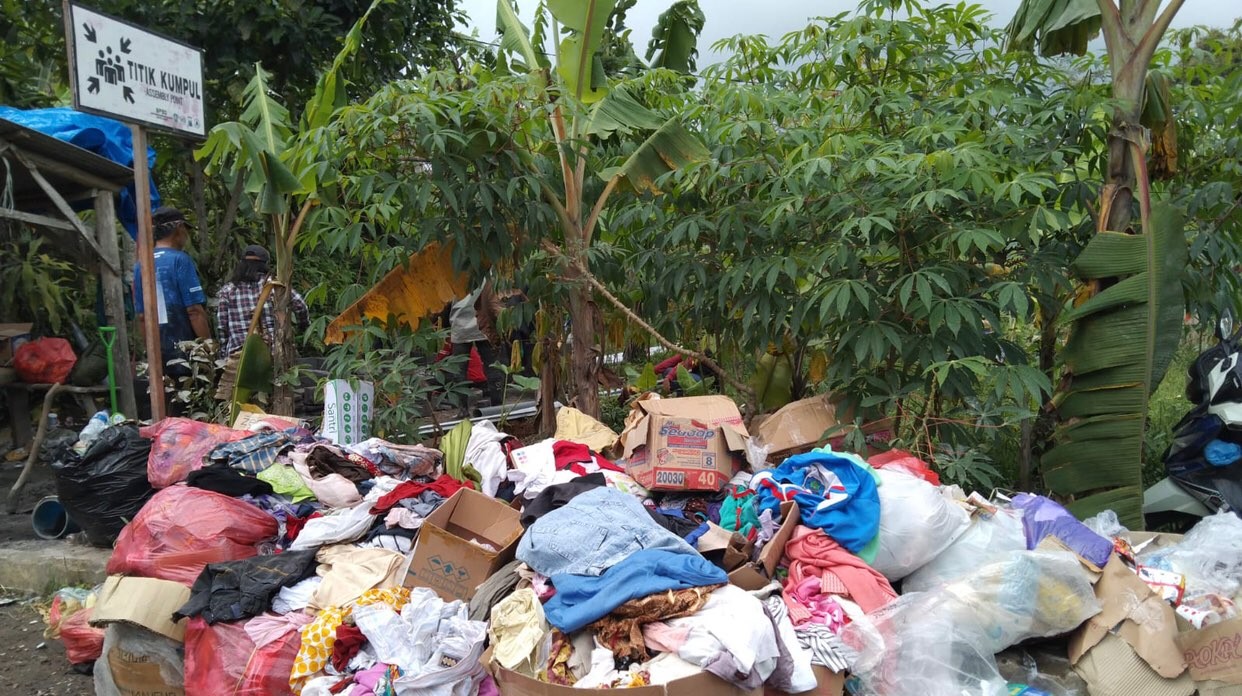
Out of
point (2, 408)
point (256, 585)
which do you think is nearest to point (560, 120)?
point (256, 585)

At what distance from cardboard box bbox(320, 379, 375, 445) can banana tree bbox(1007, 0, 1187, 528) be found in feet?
11.5

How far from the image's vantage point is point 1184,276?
160 inches

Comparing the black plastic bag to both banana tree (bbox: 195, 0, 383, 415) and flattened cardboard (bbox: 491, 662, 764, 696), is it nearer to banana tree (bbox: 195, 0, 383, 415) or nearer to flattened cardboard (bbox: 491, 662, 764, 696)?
banana tree (bbox: 195, 0, 383, 415)

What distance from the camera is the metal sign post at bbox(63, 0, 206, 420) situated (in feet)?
12.5

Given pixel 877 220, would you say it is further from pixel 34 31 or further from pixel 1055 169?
pixel 34 31

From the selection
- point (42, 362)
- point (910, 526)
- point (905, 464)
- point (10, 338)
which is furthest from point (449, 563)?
point (10, 338)

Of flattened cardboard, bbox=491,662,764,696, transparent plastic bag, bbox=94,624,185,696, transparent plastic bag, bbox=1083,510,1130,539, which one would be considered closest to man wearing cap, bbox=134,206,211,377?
transparent plastic bag, bbox=94,624,185,696

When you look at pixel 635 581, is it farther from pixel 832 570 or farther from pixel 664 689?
pixel 832 570

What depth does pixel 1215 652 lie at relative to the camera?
2.78 metres

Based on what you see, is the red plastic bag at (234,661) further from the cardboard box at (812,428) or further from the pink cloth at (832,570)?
the cardboard box at (812,428)

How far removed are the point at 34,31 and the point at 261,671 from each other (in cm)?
736

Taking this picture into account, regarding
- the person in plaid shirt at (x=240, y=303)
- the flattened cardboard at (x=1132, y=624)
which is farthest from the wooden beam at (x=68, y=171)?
the flattened cardboard at (x=1132, y=624)

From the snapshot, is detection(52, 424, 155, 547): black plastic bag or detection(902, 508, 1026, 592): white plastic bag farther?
detection(52, 424, 155, 547): black plastic bag

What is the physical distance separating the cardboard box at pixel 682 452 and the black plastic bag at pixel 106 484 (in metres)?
2.34
